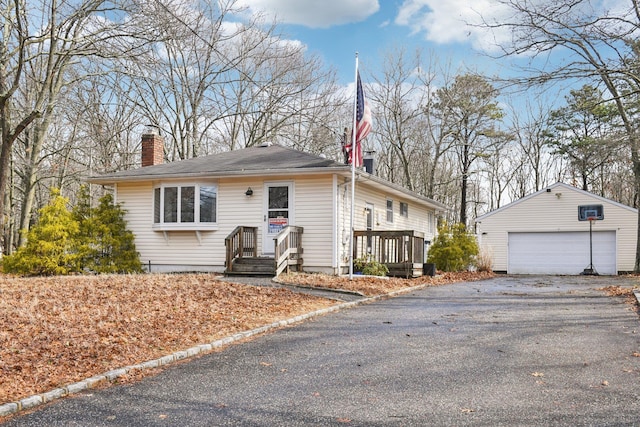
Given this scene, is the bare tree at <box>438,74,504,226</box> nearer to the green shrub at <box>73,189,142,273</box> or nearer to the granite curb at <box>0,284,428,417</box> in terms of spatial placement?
the green shrub at <box>73,189,142,273</box>

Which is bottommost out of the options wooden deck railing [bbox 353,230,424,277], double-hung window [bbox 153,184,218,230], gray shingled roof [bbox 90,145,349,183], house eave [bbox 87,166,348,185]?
wooden deck railing [bbox 353,230,424,277]

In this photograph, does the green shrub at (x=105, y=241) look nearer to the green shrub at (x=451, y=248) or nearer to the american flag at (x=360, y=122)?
the american flag at (x=360, y=122)

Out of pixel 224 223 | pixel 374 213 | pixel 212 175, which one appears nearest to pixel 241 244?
pixel 224 223

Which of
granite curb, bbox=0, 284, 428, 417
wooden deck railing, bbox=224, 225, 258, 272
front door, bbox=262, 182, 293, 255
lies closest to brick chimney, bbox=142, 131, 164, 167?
front door, bbox=262, 182, 293, 255

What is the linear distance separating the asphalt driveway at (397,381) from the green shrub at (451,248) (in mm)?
11853

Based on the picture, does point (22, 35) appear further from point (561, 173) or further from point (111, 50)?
point (561, 173)

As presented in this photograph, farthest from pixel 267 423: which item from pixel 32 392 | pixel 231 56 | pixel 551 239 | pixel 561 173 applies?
pixel 561 173

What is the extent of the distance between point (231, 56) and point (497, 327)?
24.9 metres

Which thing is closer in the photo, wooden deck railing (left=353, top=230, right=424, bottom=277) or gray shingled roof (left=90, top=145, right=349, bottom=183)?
gray shingled roof (left=90, top=145, right=349, bottom=183)

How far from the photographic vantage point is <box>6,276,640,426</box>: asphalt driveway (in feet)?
12.6

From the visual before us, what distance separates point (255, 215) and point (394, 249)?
418 centimetres

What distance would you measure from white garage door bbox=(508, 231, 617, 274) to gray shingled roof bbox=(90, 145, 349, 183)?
45.3ft

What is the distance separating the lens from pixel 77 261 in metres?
15.5

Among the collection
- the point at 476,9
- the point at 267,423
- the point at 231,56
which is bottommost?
the point at 267,423
